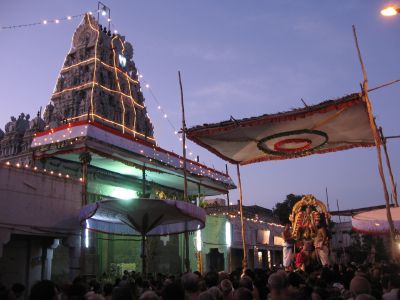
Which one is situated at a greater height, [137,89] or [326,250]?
[137,89]

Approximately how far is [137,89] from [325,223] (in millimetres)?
31264

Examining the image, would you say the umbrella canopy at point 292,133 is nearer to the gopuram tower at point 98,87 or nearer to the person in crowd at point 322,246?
the person in crowd at point 322,246

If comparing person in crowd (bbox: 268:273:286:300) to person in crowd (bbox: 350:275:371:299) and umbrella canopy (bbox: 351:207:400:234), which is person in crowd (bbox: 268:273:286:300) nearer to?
person in crowd (bbox: 350:275:371:299)

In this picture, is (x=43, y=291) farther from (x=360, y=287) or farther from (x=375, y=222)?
(x=375, y=222)

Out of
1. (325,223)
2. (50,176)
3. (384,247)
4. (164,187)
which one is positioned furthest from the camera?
(384,247)

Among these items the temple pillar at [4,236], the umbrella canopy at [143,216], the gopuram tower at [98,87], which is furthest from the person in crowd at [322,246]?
the gopuram tower at [98,87]

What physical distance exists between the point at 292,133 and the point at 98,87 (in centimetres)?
2544

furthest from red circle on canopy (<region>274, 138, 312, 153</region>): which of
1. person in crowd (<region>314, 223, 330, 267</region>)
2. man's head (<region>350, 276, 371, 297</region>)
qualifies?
man's head (<region>350, 276, 371, 297</region>)

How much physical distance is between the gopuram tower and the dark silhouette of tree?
24.5 m

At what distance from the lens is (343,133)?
16.9 metres

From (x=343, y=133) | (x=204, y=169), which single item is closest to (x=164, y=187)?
(x=204, y=169)

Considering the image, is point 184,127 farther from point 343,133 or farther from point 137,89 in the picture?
point 137,89

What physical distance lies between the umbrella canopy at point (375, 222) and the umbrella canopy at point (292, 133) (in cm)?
362

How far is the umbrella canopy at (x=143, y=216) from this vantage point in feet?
42.0
